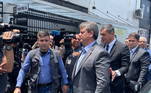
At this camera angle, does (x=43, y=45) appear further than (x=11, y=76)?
No

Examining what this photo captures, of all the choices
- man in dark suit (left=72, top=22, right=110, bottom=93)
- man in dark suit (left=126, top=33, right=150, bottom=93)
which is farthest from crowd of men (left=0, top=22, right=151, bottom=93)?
man in dark suit (left=126, top=33, right=150, bottom=93)

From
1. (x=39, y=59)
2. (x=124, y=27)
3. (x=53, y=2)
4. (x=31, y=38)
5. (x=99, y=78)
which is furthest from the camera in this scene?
(x=124, y=27)

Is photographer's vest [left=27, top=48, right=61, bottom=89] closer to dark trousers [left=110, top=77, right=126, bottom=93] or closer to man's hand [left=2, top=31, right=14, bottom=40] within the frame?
man's hand [left=2, top=31, right=14, bottom=40]

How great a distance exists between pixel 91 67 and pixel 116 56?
1.34 m

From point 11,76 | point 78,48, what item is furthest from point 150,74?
point 11,76

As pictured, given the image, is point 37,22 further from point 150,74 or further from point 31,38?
point 150,74

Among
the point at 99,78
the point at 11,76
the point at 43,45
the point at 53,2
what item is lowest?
the point at 11,76

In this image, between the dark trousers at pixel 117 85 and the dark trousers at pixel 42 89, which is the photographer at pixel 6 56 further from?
the dark trousers at pixel 117 85

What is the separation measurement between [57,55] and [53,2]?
9124 millimetres

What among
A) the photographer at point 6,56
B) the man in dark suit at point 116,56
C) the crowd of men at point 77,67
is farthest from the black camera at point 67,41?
the photographer at point 6,56

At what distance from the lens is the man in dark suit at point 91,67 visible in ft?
13.1

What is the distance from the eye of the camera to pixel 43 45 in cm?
511

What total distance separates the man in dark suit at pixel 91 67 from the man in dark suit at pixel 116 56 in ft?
3.47

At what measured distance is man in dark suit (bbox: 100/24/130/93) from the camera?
207 inches
